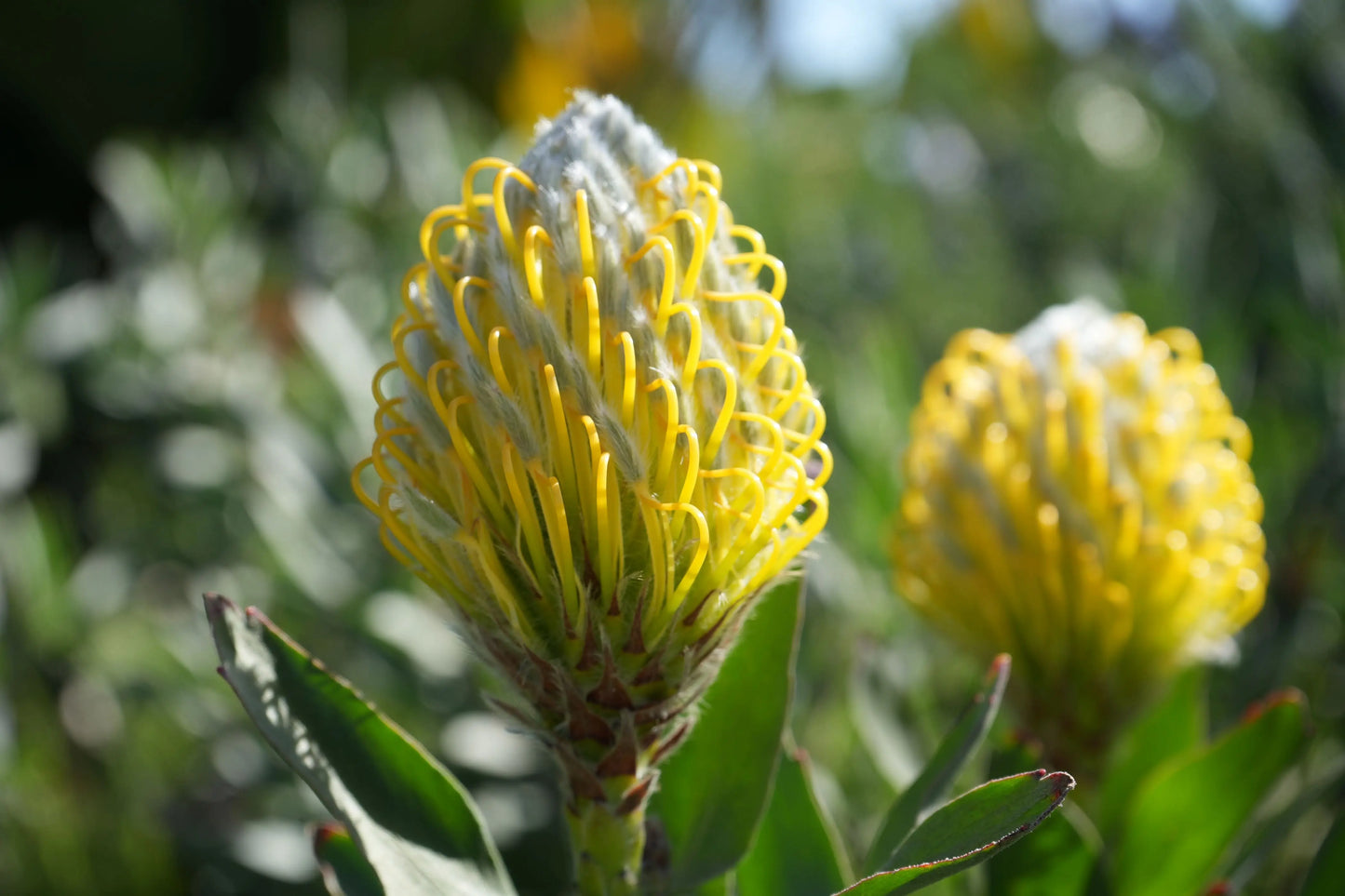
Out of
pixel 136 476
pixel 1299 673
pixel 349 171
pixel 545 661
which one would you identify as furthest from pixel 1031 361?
pixel 136 476

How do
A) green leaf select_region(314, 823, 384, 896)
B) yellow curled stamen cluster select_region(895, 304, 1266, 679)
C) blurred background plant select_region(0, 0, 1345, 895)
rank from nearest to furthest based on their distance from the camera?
1. green leaf select_region(314, 823, 384, 896)
2. yellow curled stamen cluster select_region(895, 304, 1266, 679)
3. blurred background plant select_region(0, 0, 1345, 895)

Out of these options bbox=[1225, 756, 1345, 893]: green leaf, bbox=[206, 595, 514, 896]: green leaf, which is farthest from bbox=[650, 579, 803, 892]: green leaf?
bbox=[1225, 756, 1345, 893]: green leaf

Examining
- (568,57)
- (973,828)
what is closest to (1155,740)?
(973,828)

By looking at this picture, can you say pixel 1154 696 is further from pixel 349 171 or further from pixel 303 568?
pixel 349 171

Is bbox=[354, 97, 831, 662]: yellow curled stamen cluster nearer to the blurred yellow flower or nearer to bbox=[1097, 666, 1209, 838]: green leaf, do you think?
bbox=[1097, 666, 1209, 838]: green leaf

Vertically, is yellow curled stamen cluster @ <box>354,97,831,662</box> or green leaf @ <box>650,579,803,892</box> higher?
yellow curled stamen cluster @ <box>354,97,831,662</box>

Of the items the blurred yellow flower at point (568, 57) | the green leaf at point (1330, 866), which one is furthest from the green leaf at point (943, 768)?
the blurred yellow flower at point (568, 57)
